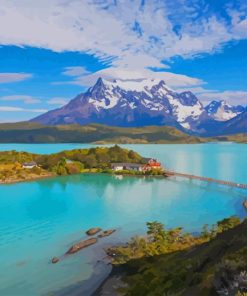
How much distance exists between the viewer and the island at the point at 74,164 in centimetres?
15900

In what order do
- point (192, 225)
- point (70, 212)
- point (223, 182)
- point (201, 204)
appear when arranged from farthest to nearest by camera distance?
point (223, 182)
point (201, 204)
point (70, 212)
point (192, 225)

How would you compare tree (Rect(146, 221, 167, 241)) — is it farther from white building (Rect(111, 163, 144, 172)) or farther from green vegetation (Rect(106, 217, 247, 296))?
white building (Rect(111, 163, 144, 172))

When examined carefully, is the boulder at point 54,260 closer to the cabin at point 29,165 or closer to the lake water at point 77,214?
the lake water at point 77,214

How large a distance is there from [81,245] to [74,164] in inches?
4523

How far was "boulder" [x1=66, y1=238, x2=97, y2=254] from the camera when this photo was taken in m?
57.6

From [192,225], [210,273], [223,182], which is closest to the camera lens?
[210,273]

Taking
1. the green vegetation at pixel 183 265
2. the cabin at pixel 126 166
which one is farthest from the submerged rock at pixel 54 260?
the cabin at pixel 126 166

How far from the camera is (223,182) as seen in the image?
442 feet

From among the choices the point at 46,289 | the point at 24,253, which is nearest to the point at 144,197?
the point at 24,253

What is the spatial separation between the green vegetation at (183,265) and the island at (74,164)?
336ft

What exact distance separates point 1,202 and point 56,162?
6992 cm

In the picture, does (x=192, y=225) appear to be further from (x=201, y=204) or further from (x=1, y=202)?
(x=1, y=202)

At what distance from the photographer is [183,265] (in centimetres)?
3488

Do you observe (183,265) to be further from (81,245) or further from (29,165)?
(29,165)
